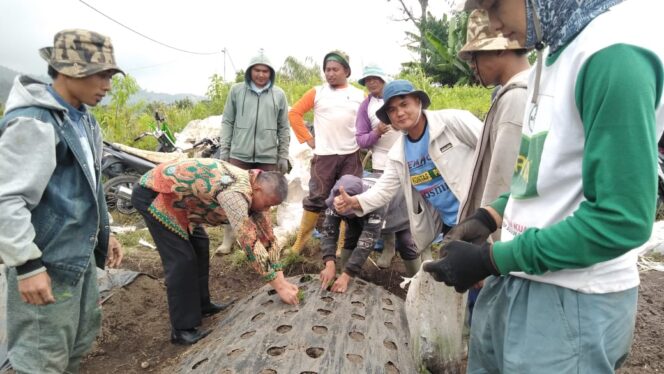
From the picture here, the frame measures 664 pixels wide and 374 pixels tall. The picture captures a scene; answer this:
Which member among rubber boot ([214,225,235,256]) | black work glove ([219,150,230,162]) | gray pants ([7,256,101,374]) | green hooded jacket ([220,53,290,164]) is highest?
green hooded jacket ([220,53,290,164])

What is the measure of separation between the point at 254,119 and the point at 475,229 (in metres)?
3.20

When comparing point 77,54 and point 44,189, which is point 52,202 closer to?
point 44,189

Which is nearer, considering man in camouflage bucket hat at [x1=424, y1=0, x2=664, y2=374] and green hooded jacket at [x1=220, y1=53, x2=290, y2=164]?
man in camouflage bucket hat at [x1=424, y1=0, x2=664, y2=374]

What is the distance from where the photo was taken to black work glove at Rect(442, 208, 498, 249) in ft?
4.50

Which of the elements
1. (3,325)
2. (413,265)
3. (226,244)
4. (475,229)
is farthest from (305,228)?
(475,229)

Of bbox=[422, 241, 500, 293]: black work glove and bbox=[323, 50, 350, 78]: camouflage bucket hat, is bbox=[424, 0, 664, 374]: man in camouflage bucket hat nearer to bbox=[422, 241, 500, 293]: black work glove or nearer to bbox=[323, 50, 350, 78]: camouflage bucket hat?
bbox=[422, 241, 500, 293]: black work glove

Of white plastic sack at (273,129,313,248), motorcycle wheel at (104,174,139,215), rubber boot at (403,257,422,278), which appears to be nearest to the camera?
rubber boot at (403,257,422,278)

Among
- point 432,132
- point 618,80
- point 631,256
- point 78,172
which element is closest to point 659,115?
point 618,80

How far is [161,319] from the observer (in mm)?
3287

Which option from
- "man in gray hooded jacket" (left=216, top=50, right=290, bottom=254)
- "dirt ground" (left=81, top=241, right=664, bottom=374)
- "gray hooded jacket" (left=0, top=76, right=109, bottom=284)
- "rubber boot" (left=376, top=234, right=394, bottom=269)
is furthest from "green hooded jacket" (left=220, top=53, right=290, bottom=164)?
"gray hooded jacket" (left=0, top=76, right=109, bottom=284)

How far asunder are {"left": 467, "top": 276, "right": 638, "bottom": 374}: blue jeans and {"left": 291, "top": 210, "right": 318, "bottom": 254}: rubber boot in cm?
303

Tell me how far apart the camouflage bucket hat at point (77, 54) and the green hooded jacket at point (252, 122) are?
7.28ft

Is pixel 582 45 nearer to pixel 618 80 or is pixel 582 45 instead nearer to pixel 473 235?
pixel 618 80

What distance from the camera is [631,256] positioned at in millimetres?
993
